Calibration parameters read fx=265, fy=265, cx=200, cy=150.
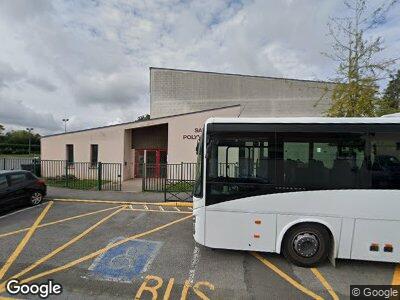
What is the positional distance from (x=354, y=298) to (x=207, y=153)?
347 cm

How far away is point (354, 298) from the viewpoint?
4242 millimetres

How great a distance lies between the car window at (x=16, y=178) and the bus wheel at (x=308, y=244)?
30.3 ft

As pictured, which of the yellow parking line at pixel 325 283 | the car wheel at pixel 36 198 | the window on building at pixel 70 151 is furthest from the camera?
the window on building at pixel 70 151

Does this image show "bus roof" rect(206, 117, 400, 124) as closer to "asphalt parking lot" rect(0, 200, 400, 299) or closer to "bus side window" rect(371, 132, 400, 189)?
"bus side window" rect(371, 132, 400, 189)

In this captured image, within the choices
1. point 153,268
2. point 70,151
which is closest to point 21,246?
point 153,268

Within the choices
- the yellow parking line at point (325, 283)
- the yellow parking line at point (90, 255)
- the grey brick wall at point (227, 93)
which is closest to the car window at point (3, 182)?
the yellow parking line at point (90, 255)

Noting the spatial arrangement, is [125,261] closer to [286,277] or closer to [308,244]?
[286,277]

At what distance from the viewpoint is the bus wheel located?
5199 mm

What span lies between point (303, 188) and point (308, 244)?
45.1 inches

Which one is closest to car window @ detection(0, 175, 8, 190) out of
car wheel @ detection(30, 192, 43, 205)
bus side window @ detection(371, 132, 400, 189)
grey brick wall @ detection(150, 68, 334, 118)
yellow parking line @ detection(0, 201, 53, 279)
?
car wheel @ detection(30, 192, 43, 205)

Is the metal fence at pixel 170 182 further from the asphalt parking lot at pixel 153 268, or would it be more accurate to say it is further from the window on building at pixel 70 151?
the window on building at pixel 70 151

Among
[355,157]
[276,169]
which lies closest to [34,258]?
[276,169]

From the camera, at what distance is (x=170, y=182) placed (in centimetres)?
1290

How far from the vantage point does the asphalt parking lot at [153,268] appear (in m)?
4.32
